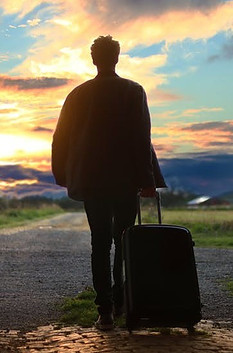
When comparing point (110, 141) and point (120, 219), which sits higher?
point (110, 141)

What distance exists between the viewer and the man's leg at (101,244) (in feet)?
16.7

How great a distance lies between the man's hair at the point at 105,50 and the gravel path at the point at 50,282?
2.16 metres

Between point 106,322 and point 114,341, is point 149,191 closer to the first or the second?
point 106,322

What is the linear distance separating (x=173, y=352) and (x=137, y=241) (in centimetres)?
92

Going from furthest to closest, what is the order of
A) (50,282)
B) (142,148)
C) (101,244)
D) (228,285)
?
(50,282), (228,285), (101,244), (142,148)

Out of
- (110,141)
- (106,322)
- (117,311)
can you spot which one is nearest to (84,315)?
(117,311)

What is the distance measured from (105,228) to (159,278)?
575mm

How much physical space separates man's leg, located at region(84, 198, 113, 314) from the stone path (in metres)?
0.26

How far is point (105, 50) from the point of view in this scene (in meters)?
5.23

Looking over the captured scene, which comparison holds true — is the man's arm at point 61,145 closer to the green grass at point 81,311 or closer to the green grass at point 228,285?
the green grass at point 81,311

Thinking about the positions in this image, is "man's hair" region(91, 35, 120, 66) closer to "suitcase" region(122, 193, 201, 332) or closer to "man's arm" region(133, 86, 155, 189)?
"man's arm" region(133, 86, 155, 189)

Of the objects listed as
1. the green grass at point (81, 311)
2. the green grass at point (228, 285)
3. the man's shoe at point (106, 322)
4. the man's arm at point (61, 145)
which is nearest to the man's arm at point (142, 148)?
the man's arm at point (61, 145)

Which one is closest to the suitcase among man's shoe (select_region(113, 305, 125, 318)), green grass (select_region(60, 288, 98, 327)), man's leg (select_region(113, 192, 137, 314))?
man's leg (select_region(113, 192, 137, 314))

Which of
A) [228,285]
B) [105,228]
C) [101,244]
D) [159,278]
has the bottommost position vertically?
[228,285]
